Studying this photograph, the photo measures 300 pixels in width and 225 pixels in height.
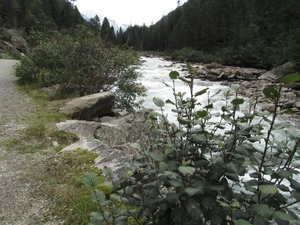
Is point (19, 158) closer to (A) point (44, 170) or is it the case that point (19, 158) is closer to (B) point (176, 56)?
(A) point (44, 170)

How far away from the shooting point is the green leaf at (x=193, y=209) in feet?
4.40

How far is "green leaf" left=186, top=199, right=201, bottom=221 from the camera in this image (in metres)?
1.34

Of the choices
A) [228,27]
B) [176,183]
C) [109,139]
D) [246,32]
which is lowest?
[246,32]

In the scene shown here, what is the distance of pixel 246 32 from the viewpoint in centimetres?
3894

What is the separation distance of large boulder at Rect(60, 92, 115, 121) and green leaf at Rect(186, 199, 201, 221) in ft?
19.2

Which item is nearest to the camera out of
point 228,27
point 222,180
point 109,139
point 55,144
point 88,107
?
point 222,180

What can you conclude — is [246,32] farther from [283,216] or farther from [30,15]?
[283,216]

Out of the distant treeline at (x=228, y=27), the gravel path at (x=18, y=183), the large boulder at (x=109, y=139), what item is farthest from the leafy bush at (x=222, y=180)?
the distant treeline at (x=228, y=27)

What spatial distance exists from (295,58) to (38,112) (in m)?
23.9

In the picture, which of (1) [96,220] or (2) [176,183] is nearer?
(2) [176,183]

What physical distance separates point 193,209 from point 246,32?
140 feet

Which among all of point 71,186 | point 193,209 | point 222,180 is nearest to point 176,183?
point 193,209

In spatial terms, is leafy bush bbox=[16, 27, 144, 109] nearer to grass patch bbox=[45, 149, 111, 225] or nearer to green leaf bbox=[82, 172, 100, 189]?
grass patch bbox=[45, 149, 111, 225]

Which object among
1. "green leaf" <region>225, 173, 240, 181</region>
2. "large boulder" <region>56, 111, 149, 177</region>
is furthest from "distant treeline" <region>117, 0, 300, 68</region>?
"green leaf" <region>225, 173, 240, 181</region>
